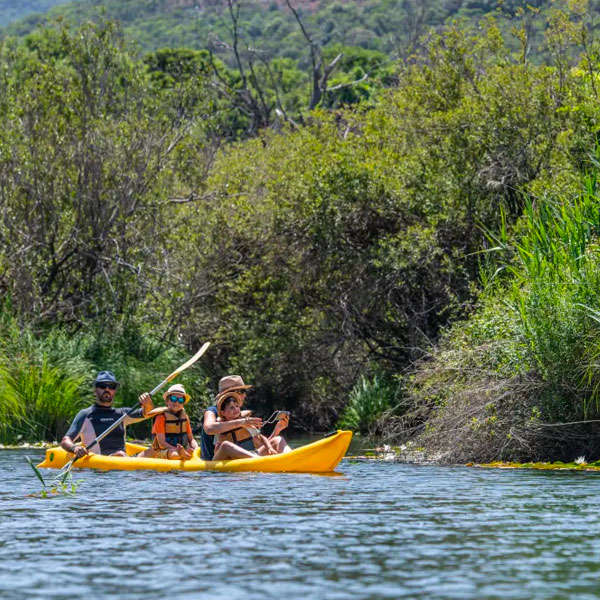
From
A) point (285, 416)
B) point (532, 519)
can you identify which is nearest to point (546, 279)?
point (285, 416)

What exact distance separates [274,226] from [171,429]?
7.40m

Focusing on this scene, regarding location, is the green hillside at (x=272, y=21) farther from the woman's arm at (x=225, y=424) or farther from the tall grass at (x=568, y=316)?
the woman's arm at (x=225, y=424)

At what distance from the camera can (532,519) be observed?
8719 mm

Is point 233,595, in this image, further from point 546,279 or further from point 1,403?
point 1,403

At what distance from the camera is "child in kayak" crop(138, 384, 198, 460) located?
13.8 meters

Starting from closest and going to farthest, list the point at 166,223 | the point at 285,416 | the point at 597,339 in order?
the point at 597,339 < the point at 285,416 < the point at 166,223

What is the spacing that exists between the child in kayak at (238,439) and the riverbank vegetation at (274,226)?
479 cm

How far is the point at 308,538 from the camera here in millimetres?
7855

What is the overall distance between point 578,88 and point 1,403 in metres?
10.3

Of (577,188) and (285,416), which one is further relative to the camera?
(577,188)

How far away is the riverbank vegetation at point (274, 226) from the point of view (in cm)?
1900

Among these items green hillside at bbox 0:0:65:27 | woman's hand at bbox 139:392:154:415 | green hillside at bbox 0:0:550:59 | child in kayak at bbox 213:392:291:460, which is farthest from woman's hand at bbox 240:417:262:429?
green hillside at bbox 0:0:65:27

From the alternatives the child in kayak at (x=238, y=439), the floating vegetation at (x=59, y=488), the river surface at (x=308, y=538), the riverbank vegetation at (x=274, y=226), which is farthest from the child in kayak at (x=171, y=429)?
the riverbank vegetation at (x=274, y=226)

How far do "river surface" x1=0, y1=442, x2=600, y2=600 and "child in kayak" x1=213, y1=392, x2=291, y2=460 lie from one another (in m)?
1.02
